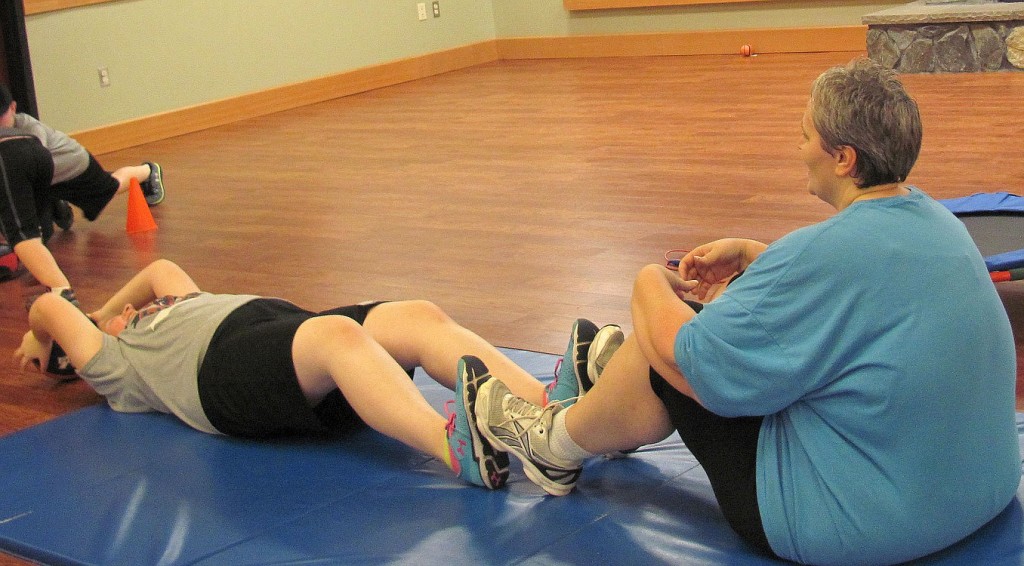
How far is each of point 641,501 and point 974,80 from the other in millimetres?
5862

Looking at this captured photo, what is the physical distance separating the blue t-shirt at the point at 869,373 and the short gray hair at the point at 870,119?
55 millimetres

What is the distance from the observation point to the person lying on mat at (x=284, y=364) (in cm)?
223

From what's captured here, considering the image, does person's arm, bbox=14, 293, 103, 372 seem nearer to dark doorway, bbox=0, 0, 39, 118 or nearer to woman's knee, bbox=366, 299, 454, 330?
woman's knee, bbox=366, 299, 454, 330

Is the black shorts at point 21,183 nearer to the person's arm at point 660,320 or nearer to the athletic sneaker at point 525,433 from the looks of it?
the athletic sneaker at point 525,433

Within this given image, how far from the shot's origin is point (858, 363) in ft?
5.19

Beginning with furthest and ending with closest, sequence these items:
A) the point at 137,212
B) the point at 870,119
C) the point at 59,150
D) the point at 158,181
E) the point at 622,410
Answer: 1. the point at 158,181
2. the point at 137,212
3. the point at 59,150
4. the point at 622,410
5. the point at 870,119

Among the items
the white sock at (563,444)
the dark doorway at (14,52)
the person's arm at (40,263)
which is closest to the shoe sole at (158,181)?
the dark doorway at (14,52)

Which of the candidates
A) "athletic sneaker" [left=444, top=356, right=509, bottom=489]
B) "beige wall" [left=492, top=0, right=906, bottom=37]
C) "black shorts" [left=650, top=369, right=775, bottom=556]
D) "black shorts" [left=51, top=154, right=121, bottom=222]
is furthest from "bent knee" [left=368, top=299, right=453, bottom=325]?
"beige wall" [left=492, top=0, right=906, bottom=37]

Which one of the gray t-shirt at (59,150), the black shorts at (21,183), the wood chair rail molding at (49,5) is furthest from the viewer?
the wood chair rail molding at (49,5)

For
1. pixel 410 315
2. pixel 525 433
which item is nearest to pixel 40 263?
pixel 410 315

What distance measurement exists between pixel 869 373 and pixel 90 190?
437 cm

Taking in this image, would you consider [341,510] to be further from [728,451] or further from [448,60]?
[448,60]

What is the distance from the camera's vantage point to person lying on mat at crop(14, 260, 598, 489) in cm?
223

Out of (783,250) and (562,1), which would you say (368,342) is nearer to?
(783,250)
